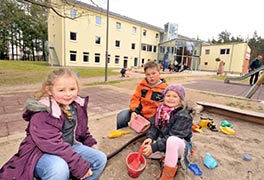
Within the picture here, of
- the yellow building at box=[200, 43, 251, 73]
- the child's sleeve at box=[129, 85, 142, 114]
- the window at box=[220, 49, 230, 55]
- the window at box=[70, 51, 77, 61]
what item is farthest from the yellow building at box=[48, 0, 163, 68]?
the child's sleeve at box=[129, 85, 142, 114]

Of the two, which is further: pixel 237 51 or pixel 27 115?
pixel 237 51

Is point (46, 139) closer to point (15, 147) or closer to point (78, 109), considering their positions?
point (78, 109)

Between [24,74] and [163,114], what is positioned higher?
[163,114]

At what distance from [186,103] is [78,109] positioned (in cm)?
118

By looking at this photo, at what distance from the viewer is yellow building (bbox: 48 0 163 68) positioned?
69.8ft

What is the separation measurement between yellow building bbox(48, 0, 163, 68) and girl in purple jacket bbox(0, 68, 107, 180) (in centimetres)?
1768

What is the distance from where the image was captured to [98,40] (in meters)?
24.2

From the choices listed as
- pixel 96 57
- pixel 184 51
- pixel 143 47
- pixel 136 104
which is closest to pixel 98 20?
pixel 96 57

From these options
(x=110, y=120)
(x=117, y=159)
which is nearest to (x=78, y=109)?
(x=117, y=159)

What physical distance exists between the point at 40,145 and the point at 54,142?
0.11m

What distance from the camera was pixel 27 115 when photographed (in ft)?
5.15

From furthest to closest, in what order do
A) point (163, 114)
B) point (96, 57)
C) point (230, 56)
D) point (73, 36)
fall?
point (230, 56)
point (96, 57)
point (73, 36)
point (163, 114)

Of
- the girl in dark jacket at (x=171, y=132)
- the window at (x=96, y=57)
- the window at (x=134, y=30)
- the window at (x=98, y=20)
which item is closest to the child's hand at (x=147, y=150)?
the girl in dark jacket at (x=171, y=132)

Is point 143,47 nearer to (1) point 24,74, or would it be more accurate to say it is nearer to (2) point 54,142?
(1) point 24,74
